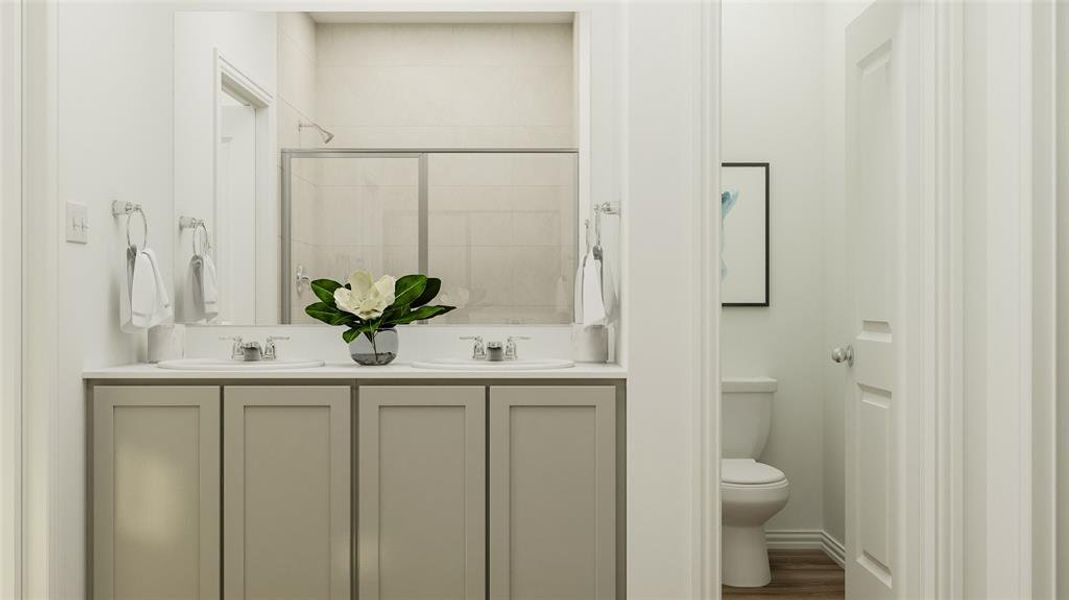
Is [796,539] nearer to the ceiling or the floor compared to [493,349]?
nearer to the floor

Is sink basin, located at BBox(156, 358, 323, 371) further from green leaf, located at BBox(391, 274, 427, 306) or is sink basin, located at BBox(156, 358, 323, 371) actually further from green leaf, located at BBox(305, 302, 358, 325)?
green leaf, located at BBox(391, 274, 427, 306)

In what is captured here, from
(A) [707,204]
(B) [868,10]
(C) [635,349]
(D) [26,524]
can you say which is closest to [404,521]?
(C) [635,349]

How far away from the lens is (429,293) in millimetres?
2555

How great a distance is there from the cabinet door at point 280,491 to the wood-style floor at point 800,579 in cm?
140

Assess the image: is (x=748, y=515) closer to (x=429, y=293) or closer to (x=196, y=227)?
(x=429, y=293)

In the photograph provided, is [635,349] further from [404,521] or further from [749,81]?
[749,81]

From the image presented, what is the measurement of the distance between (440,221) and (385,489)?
93 centimetres

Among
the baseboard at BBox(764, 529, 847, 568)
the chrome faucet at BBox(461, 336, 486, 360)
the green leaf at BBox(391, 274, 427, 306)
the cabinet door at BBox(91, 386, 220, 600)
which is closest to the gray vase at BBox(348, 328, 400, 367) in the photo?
the green leaf at BBox(391, 274, 427, 306)

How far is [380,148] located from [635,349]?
115 centimetres

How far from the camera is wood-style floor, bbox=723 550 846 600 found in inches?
110

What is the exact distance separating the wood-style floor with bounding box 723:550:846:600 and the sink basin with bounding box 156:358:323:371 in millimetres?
1605

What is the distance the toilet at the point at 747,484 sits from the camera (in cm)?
276

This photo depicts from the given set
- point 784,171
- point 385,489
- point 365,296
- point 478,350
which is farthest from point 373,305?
point 784,171

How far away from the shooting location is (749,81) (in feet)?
10.6
